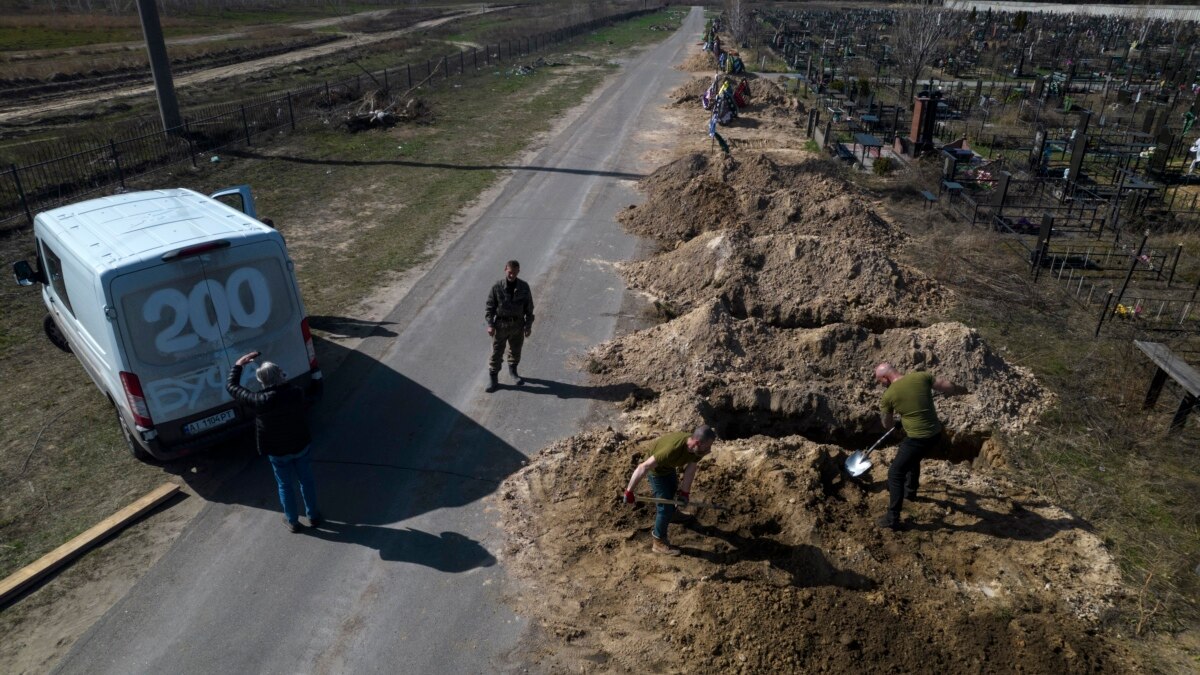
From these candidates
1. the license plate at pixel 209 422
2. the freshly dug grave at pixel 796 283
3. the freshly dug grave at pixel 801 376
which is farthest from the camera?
the freshly dug grave at pixel 796 283

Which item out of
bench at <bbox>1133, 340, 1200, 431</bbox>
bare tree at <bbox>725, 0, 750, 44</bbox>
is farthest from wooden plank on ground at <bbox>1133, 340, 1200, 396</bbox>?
bare tree at <bbox>725, 0, 750, 44</bbox>

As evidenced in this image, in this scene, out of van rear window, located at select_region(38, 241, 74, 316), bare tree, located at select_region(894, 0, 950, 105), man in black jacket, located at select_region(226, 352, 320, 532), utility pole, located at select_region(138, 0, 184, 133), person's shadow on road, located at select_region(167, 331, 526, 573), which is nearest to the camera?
man in black jacket, located at select_region(226, 352, 320, 532)

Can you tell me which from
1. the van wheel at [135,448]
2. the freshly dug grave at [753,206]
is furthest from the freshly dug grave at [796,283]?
the van wheel at [135,448]

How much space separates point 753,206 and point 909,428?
915 centimetres

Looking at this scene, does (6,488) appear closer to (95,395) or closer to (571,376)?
(95,395)

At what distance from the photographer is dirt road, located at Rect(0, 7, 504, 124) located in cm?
2817

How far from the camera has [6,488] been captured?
745cm

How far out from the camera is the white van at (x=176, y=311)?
22.0ft

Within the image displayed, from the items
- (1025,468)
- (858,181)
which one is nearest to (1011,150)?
(858,181)

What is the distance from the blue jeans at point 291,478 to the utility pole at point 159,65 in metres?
17.6

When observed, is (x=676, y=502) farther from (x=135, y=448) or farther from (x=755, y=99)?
(x=755, y=99)

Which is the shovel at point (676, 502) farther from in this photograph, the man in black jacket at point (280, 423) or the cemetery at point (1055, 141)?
the cemetery at point (1055, 141)

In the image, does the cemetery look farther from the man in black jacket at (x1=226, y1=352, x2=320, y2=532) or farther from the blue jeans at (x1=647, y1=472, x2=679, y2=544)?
the man in black jacket at (x1=226, y1=352, x2=320, y2=532)

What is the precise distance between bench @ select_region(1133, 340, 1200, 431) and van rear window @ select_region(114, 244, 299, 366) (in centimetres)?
1016
